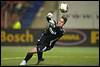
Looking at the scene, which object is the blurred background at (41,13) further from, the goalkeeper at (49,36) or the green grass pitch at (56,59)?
the goalkeeper at (49,36)

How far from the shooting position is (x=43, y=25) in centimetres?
2773

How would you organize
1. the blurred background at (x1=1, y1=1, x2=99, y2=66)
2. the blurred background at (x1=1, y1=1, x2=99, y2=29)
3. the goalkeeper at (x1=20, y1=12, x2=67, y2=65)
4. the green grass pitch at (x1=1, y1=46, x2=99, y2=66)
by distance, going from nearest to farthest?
the goalkeeper at (x1=20, y1=12, x2=67, y2=65) → the green grass pitch at (x1=1, y1=46, x2=99, y2=66) → the blurred background at (x1=1, y1=1, x2=99, y2=66) → the blurred background at (x1=1, y1=1, x2=99, y2=29)

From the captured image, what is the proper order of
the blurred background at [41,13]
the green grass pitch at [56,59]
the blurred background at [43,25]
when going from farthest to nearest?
1. the blurred background at [41,13]
2. the blurred background at [43,25]
3. the green grass pitch at [56,59]

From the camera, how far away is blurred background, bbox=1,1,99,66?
23.8 metres

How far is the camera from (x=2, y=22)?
27.0 meters

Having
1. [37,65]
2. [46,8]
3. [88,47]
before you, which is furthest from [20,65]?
[46,8]

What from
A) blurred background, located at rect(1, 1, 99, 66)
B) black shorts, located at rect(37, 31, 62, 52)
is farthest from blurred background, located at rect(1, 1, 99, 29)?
black shorts, located at rect(37, 31, 62, 52)

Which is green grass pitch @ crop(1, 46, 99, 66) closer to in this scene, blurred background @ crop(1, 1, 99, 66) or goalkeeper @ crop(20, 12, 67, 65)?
goalkeeper @ crop(20, 12, 67, 65)

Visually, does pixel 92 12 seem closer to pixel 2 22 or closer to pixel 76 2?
pixel 76 2

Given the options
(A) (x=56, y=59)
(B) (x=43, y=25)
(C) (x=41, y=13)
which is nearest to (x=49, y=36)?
(A) (x=56, y=59)

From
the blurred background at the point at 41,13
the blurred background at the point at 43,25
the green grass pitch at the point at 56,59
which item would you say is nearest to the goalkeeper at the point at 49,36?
the green grass pitch at the point at 56,59

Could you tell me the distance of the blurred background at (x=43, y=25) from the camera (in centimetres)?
2383

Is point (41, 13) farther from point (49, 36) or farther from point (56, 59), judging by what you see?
point (49, 36)

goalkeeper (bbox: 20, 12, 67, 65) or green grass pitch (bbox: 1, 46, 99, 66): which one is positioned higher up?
goalkeeper (bbox: 20, 12, 67, 65)
